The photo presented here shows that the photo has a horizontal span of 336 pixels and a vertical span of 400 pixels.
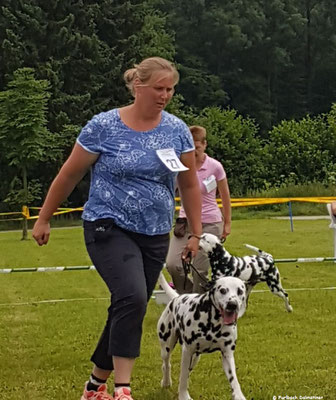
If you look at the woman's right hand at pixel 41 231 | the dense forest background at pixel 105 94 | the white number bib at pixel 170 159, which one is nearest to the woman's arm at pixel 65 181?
the woman's right hand at pixel 41 231

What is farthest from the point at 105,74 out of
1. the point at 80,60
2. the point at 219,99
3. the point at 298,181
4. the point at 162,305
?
the point at 162,305

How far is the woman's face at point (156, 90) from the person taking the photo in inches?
150

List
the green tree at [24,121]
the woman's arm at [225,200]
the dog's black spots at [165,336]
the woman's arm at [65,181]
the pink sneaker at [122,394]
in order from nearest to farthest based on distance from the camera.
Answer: the pink sneaker at [122,394] < the woman's arm at [65,181] < the dog's black spots at [165,336] < the woman's arm at [225,200] < the green tree at [24,121]

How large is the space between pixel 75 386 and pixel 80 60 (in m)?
34.1

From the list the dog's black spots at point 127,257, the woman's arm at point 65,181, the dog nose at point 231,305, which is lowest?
the dog nose at point 231,305

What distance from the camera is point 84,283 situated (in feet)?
35.0

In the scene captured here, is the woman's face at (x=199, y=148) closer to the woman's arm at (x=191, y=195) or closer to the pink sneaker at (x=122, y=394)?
the woman's arm at (x=191, y=195)

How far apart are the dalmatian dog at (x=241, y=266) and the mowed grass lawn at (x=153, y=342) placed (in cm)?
30

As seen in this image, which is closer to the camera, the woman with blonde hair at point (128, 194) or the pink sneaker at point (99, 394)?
the woman with blonde hair at point (128, 194)

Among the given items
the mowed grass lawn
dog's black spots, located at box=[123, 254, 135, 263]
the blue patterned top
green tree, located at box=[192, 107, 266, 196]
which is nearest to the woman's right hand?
the blue patterned top

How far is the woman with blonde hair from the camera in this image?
3719 millimetres

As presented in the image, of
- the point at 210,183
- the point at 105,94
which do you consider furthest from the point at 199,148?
the point at 105,94

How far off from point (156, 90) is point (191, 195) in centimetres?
61

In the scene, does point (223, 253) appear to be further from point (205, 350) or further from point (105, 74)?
point (105, 74)
